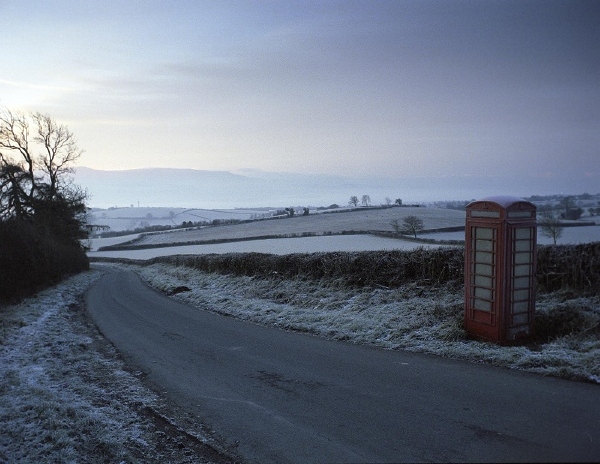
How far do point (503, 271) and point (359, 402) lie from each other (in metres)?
4.01

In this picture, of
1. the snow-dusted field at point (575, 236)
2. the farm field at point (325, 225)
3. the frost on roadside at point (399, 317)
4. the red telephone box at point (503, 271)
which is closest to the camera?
the frost on roadside at point (399, 317)

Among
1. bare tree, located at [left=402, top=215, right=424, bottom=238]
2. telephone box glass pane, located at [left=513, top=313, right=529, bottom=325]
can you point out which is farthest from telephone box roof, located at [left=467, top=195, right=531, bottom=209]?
bare tree, located at [left=402, top=215, right=424, bottom=238]

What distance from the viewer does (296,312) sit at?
43.7 feet

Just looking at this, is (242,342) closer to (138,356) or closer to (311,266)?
(138,356)

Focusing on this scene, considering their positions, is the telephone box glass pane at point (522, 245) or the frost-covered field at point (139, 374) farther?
the telephone box glass pane at point (522, 245)

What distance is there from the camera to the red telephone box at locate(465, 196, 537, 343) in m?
8.48

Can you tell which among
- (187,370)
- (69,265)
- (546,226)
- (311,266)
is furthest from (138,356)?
(69,265)

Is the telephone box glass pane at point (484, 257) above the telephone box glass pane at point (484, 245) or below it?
below

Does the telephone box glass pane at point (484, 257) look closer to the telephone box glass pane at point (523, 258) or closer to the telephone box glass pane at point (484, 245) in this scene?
the telephone box glass pane at point (484, 245)

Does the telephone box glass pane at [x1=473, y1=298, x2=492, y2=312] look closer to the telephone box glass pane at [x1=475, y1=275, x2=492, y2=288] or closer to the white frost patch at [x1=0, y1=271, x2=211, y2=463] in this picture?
the telephone box glass pane at [x1=475, y1=275, x2=492, y2=288]

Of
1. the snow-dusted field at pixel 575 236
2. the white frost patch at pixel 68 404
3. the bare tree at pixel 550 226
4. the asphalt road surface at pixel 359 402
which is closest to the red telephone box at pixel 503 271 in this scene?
the asphalt road surface at pixel 359 402

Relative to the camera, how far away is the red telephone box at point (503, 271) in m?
8.48

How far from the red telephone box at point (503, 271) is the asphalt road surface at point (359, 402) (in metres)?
1.39

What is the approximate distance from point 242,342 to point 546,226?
1162 centimetres
